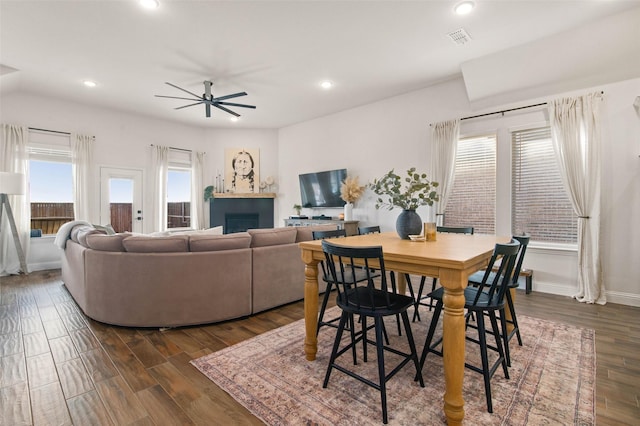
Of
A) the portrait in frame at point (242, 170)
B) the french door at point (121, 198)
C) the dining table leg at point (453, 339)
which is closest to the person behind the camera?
the dining table leg at point (453, 339)

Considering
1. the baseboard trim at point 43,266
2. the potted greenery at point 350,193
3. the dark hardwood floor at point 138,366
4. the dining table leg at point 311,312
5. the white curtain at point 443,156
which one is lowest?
the dark hardwood floor at point 138,366

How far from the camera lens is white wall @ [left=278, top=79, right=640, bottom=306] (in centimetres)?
350

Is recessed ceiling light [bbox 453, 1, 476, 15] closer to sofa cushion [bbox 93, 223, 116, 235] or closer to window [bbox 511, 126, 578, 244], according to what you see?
window [bbox 511, 126, 578, 244]

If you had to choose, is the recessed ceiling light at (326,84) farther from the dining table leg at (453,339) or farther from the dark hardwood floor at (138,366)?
the dining table leg at (453,339)

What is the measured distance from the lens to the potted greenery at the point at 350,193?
18.9 feet

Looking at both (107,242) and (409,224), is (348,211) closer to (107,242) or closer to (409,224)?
(409,224)

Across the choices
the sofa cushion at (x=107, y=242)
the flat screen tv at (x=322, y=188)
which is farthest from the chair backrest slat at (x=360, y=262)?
the flat screen tv at (x=322, y=188)

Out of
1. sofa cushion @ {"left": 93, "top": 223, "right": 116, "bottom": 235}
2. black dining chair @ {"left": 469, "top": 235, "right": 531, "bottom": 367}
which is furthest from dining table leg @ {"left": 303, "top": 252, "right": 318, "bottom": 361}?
sofa cushion @ {"left": 93, "top": 223, "right": 116, "bottom": 235}

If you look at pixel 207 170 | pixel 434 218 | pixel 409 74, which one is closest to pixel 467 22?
pixel 409 74

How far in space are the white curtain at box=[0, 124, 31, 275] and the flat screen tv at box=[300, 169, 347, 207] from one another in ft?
16.2

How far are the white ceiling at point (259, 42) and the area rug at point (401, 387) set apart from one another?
3161 mm

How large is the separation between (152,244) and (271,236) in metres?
1.13

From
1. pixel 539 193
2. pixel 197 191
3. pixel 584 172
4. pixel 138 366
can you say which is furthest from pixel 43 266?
pixel 584 172

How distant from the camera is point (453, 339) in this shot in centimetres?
156
